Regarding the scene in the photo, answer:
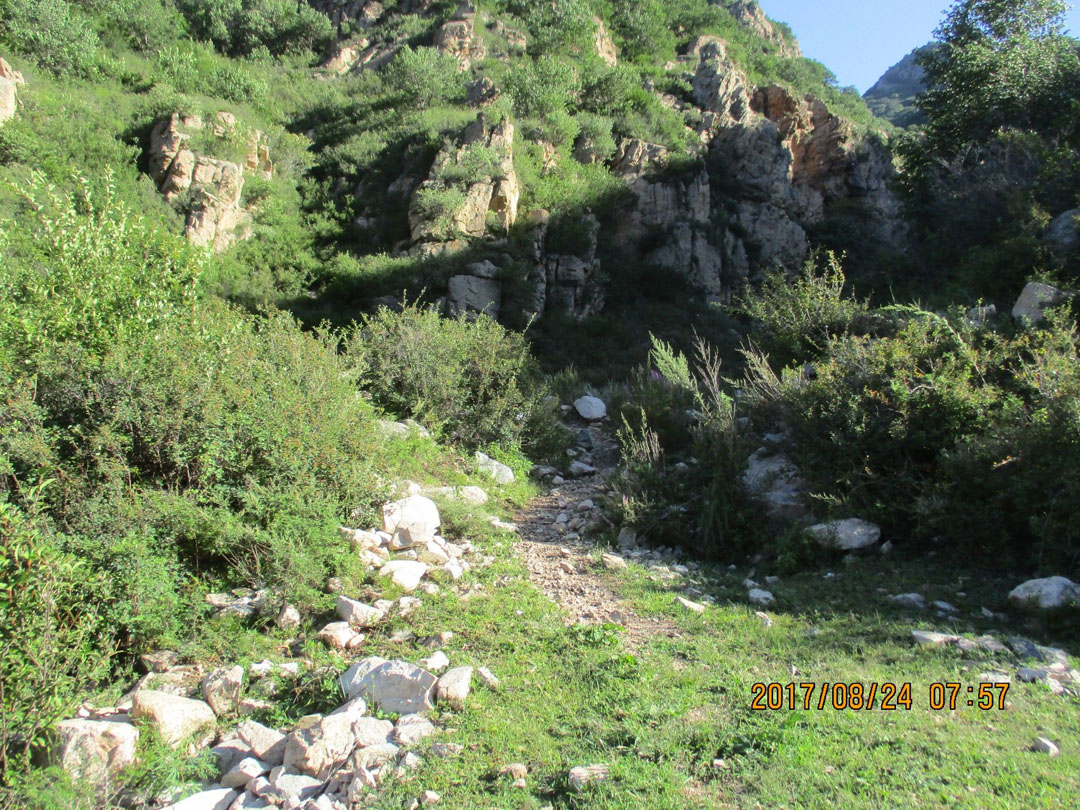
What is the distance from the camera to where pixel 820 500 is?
18.4ft

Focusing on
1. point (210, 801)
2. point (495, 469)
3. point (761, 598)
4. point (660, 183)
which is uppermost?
point (660, 183)

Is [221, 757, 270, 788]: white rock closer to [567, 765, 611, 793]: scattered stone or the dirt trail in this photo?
[567, 765, 611, 793]: scattered stone

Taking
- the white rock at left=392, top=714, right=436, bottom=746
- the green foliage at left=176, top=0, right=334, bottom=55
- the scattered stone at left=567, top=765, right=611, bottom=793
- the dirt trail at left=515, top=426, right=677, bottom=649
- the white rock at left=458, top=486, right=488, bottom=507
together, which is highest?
the green foliage at left=176, top=0, right=334, bottom=55

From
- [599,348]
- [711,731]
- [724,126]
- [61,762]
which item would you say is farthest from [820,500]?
[724,126]

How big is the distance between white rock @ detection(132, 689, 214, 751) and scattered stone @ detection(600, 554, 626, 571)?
2898 mm

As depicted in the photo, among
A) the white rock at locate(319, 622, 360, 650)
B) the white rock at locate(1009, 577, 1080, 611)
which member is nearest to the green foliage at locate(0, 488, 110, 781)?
the white rock at locate(319, 622, 360, 650)

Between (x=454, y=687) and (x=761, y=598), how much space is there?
2306 millimetres

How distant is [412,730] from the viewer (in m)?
3.09

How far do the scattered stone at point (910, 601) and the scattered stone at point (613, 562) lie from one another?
1.89 meters

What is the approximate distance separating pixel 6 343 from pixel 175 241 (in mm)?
1785

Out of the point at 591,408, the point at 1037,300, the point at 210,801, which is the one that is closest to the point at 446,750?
the point at 210,801

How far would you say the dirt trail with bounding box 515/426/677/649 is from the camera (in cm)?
425

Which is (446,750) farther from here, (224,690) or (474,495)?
(474,495)

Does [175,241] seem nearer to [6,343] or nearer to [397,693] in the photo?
[6,343]
